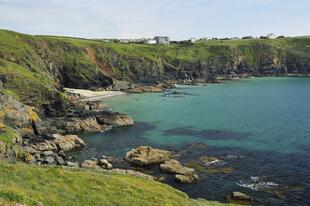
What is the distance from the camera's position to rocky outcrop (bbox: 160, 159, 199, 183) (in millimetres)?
62188

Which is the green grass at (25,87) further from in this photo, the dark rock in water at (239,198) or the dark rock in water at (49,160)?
the dark rock in water at (239,198)

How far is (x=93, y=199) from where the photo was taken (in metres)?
32.1

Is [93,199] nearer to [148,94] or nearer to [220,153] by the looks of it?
[220,153]

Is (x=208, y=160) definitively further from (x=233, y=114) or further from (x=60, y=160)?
(x=233, y=114)

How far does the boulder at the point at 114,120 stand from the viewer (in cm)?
10678

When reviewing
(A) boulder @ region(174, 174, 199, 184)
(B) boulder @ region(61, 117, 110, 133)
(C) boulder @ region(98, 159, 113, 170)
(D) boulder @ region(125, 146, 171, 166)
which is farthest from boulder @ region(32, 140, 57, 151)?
(A) boulder @ region(174, 174, 199, 184)

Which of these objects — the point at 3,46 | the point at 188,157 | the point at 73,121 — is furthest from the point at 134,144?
the point at 3,46

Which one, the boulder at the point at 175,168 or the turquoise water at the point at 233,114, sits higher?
the turquoise water at the point at 233,114

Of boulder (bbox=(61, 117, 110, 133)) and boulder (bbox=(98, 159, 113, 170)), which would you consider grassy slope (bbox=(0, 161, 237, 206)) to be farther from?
boulder (bbox=(61, 117, 110, 133))

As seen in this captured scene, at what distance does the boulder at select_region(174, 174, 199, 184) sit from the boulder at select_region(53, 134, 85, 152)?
100ft

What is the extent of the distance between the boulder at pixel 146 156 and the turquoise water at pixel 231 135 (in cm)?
537

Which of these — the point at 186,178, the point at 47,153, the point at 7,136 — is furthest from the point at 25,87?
the point at 186,178

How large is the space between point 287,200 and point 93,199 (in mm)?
33304

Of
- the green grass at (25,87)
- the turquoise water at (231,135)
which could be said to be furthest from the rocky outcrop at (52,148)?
the green grass at (25,87)
